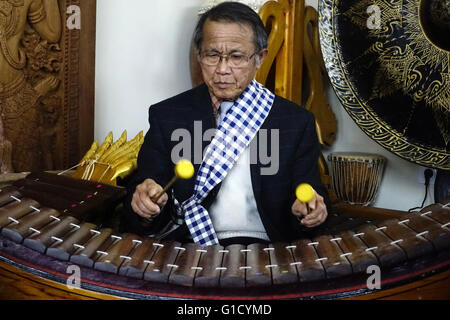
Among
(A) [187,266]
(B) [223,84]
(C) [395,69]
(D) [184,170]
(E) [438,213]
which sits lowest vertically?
(A) [187,266]

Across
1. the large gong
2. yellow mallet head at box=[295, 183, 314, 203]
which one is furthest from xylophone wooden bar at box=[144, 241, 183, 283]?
the large gong

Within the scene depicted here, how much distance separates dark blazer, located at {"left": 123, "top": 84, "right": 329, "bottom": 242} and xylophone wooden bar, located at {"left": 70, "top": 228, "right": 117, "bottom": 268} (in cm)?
28

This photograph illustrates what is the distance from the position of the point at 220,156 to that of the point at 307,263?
528 mm

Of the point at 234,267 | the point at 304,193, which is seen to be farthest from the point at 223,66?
the point at 234,267

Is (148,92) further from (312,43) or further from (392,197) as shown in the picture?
(392,197)

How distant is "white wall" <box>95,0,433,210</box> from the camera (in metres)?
2.74

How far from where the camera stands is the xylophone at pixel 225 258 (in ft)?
3.78

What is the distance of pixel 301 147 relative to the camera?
1.72m

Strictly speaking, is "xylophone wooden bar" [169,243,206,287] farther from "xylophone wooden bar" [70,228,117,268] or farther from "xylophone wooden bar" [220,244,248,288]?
"xylophone wooden bar" [70,228,117,268]

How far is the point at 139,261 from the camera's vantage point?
1.22 meters

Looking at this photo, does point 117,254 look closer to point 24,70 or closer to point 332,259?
point 332,259

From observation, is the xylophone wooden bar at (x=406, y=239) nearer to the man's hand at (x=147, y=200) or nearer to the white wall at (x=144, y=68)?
the man's hand at (x=147, y=200)

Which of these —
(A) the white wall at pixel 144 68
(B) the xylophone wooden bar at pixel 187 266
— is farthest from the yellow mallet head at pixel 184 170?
(A) the white wall at pixel 144 68

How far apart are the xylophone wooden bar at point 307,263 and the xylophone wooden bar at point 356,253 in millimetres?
70
